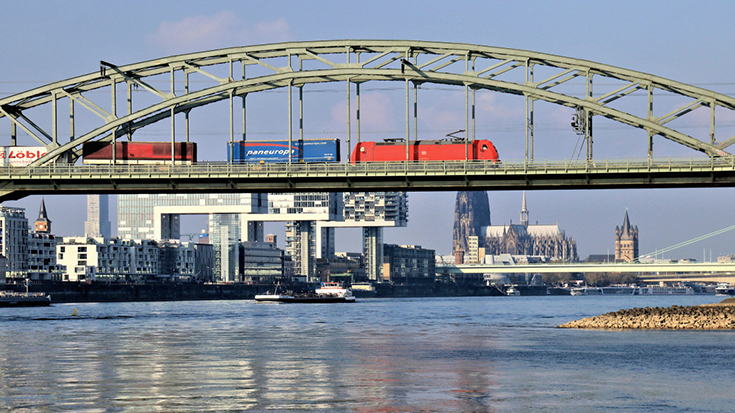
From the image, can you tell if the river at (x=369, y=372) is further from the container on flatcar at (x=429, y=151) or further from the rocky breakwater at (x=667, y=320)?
the container on flatcar at (x=429, y=151)

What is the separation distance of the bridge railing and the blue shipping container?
390cm

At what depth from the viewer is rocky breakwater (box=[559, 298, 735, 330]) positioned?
253ft

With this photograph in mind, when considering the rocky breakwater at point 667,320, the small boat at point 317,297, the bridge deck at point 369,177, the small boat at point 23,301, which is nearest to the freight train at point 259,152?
the bridge deck at point 369,177

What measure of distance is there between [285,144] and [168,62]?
12305 millimetres

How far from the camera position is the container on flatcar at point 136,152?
84.2 meters

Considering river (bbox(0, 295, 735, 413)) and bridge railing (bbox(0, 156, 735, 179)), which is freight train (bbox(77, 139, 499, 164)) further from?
river (bbox(0, 295, 735, 413))

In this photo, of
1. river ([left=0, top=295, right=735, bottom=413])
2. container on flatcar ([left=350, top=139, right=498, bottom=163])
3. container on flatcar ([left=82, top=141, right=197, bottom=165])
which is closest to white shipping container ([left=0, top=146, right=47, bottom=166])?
container on flatcar ([left=82, top=141, right=197, bottom=165])

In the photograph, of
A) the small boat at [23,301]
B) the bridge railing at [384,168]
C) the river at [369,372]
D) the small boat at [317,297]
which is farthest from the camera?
the small boat at [317,297]

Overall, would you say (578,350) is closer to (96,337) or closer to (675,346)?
(675,346)

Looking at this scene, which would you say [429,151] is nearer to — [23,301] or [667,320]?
[667,320]

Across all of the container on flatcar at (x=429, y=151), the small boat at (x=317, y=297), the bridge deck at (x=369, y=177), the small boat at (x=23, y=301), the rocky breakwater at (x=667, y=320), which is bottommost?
the small boat at (x=317, y=297)

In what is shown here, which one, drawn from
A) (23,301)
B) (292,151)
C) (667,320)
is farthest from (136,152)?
(23,301)

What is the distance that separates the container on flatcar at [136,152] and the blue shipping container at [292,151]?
4.07 m

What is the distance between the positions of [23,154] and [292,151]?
2319cm
